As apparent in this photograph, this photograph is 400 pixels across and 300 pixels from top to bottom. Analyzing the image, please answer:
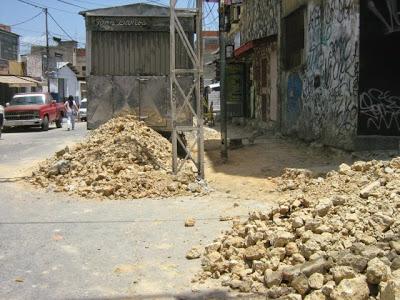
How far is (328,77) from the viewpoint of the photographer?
533 inches

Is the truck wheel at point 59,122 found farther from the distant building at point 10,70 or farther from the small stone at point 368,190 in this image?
the small stone at point 368,190

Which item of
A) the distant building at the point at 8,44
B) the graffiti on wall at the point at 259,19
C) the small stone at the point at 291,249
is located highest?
the distant building at the point at 8,44

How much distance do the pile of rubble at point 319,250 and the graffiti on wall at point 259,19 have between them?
13.8 meters

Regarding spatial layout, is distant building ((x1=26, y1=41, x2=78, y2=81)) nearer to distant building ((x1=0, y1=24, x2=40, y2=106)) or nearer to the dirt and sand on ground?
distant building ((x1=0, y1=24, x2=40, y2=106))

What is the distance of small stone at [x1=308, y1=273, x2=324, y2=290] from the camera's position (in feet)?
14.9

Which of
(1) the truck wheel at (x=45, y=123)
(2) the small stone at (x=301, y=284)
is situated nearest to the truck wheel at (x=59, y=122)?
(1) the truck wheel at (x=45, y=123)

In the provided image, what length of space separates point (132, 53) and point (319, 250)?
10142mm

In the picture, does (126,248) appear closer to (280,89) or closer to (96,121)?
(96,121)

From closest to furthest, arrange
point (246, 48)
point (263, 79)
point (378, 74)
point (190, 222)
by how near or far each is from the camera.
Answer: point (190, 222) → point (378, 74) → point (246, 48) → point (263, 79)

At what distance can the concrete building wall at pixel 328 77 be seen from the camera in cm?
1198

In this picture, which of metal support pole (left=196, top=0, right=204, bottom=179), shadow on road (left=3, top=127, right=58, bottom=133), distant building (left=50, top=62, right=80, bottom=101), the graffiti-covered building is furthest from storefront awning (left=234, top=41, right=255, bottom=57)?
distant building (left=50, top=62, right=80, bottom=101)

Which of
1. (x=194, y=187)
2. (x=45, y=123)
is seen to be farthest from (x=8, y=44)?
(x=194, y=187)

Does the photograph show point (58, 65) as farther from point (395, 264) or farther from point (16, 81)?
point (395, 264)

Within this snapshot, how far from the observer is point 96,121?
14.1m
